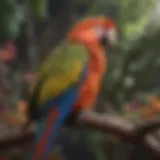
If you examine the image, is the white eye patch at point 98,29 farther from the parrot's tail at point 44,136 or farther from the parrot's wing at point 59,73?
the parrot's tail at point 44,136

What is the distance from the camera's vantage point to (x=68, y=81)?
692 millimetres

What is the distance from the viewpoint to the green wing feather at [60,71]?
68cm

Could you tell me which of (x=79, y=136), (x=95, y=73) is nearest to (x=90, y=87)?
(x=95, y=73)

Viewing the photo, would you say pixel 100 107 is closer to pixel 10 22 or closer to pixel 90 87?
pixel 90 87

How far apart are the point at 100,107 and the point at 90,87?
0.32 ft

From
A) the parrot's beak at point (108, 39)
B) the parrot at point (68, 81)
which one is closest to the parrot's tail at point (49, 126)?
the parrot at point (68, 81)

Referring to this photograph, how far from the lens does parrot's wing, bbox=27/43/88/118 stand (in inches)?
26.7

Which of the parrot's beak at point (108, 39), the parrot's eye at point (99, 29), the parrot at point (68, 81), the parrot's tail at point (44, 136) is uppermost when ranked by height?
the parrot's eye at point (99, 29)

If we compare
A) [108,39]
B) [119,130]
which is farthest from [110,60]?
[119,130]

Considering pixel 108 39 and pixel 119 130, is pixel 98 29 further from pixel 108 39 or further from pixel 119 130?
pixel 119 130

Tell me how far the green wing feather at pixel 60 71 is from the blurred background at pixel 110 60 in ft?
0.35

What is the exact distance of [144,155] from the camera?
0.77 metres

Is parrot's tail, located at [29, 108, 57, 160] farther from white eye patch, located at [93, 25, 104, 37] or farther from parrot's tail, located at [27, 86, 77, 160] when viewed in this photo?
white eye patch, located at [93, 25, 104, 37]

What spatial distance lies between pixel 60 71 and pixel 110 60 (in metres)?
0.15
